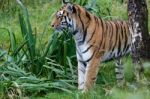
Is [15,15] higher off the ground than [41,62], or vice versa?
[15,15]

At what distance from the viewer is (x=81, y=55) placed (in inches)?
248

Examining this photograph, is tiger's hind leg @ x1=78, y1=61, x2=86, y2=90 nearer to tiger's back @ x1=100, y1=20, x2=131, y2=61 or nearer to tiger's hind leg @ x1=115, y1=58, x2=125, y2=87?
tiger's back @ x1=100, y1=20, x2=131, y2=61

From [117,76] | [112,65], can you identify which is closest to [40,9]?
[112,65]

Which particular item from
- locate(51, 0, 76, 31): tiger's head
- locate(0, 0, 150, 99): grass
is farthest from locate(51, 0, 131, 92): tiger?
locate(0, 0, 150, 99): grass

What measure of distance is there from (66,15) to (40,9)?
4517 millimetres

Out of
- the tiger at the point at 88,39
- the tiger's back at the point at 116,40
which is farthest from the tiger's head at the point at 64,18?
the tiger's back at the point at 116,40

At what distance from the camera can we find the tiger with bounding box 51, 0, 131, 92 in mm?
6230

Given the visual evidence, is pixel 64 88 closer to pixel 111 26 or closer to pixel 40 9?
pixel 111 26

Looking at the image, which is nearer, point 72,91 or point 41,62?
point 72,91

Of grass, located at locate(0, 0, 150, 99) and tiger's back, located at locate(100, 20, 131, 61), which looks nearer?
grass, located at locate(0, 0, 150, 99)

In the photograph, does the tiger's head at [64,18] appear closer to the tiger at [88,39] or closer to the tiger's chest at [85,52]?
the tiger at [88,39]

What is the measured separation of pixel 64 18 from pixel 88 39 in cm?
40

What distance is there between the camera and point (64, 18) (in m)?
6.32

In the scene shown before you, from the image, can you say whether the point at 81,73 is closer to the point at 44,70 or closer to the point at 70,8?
the point at 44,70
